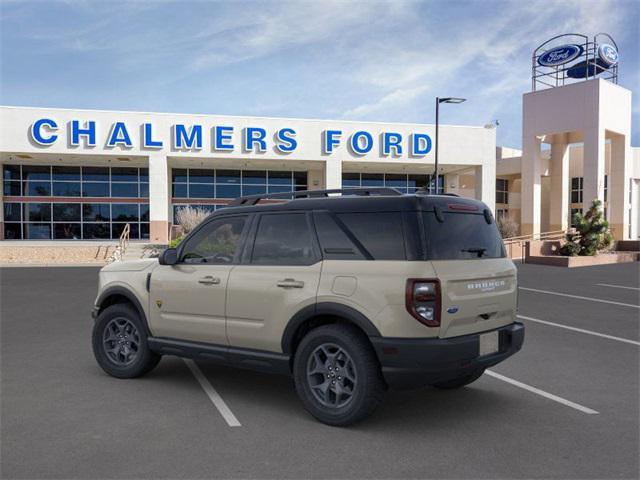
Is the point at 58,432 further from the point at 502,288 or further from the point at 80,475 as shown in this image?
the point at 502,288

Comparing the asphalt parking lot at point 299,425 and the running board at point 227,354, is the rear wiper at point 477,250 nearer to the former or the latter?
the asphalt parking lot at point 299,425

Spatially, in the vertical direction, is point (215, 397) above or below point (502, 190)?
below

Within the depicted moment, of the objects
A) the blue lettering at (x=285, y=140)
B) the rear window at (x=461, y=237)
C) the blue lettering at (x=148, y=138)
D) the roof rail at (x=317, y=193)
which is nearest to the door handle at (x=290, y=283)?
the roof rail at (x=317, y=193)

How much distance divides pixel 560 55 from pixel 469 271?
117 ft

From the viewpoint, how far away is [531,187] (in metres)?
35.3

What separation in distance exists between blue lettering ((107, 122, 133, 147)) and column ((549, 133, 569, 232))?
26.8m

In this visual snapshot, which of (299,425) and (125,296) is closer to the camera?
(299,425)

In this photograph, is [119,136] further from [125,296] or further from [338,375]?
[338,375]

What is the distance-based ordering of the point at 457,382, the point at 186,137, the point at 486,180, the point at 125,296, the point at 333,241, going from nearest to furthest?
the point at 333,241, the point at 457,382, the point at 125,296, the point at 186,137, the point at 486,180

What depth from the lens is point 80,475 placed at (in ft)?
12.0

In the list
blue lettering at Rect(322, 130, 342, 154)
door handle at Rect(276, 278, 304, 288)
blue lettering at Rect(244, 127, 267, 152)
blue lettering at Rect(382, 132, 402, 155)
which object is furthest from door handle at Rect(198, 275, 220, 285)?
blue lettering at Rect(382, 132, 402, 155)

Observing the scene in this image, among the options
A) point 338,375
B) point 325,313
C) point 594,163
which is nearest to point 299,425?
point 338,375

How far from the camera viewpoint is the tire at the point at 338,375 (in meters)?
4.38

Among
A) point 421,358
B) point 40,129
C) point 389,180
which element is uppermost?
point 40,129
